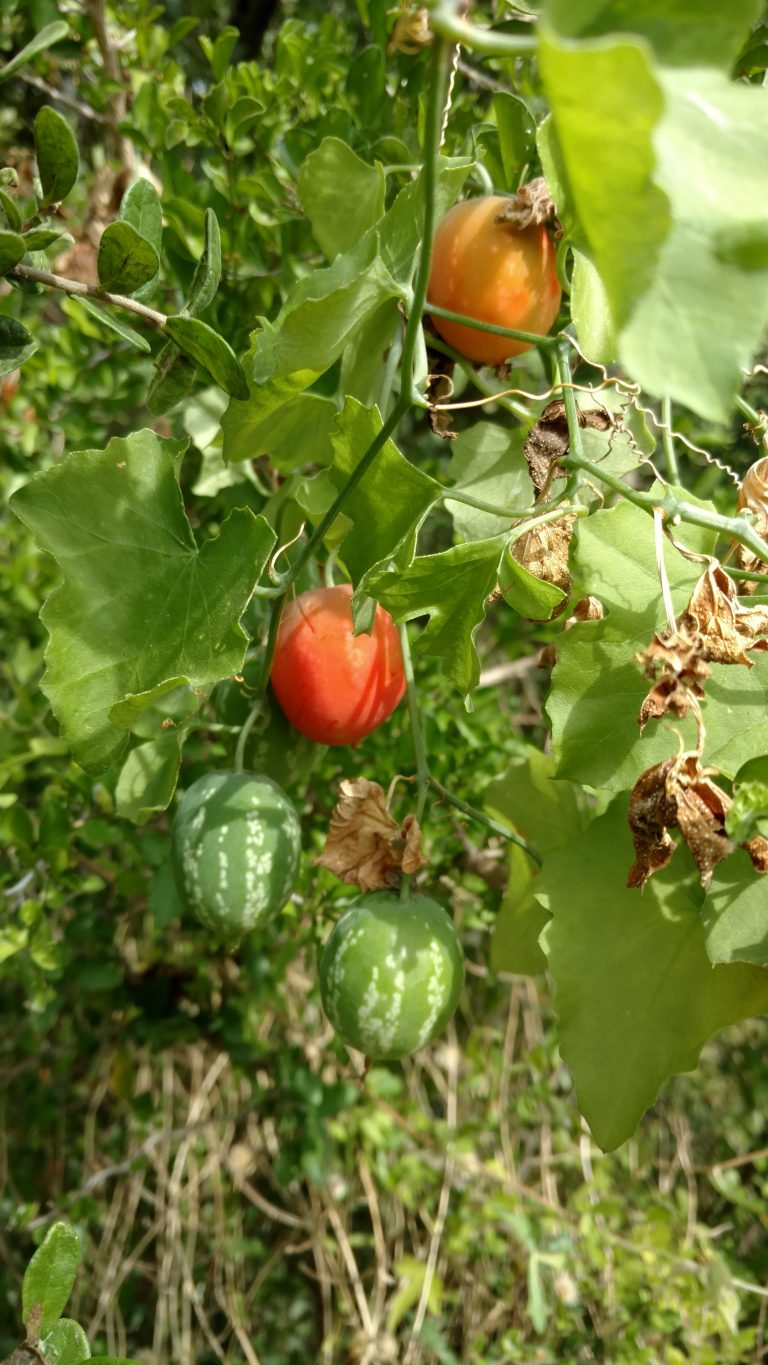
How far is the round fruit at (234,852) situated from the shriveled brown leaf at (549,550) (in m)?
0.31

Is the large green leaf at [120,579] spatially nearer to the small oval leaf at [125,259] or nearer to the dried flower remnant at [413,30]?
the small oval leaf at [125,259]

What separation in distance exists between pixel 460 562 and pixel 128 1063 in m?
1.61

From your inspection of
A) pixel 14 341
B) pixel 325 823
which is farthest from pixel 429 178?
pixel 325 823

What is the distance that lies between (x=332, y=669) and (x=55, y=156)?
1.47 feet

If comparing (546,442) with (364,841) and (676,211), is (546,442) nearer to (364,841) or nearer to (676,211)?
(364,841)

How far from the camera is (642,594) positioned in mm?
739

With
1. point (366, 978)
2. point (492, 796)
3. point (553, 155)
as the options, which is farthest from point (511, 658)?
point (553, 155)

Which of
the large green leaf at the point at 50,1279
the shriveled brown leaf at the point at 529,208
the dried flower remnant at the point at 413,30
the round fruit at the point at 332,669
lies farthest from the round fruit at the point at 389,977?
the dried flower remnant at the point at 413,30

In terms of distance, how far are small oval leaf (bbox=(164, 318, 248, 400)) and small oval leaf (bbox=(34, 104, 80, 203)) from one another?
124 millimetres

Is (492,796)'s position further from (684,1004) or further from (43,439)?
(43,439)

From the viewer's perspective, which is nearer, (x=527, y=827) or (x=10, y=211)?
(x=10, y=211)

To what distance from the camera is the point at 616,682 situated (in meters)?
0.73

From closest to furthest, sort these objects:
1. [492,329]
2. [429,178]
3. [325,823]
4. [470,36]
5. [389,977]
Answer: [470,36] → [429,178] → [492,329] → [389,977] → [325,823]

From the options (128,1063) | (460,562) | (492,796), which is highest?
(460,562)
